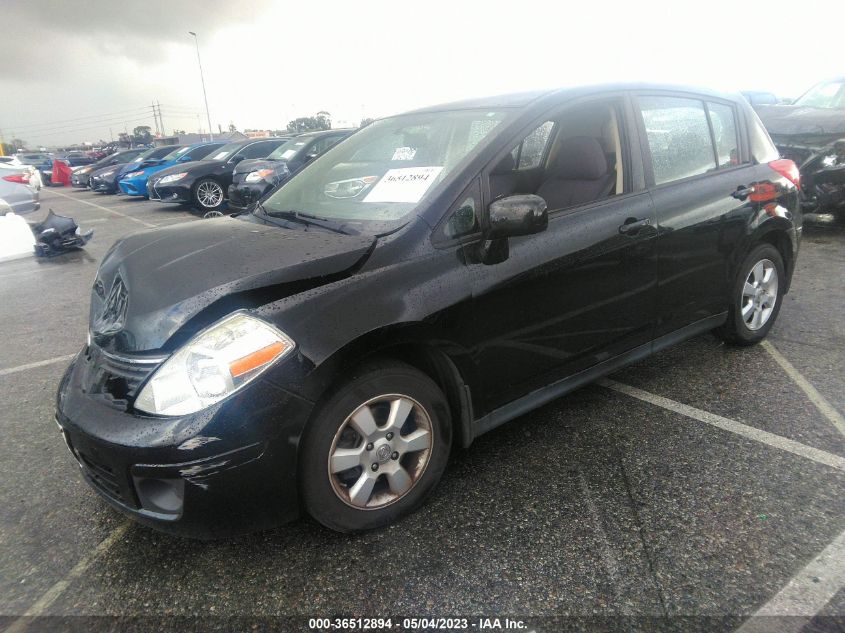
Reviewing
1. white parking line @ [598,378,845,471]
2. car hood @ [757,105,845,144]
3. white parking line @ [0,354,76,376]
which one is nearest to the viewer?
white parking line @ [598,378,845,471]

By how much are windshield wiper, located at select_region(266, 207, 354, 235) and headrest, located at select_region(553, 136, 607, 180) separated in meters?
1.29

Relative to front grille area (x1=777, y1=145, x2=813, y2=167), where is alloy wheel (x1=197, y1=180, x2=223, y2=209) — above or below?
below

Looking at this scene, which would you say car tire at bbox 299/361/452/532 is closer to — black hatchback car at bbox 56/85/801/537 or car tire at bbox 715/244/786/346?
black hatchback car at bbox 56/85/801/537

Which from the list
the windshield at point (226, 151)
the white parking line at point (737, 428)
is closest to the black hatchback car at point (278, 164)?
the windshield at point (226, 151)

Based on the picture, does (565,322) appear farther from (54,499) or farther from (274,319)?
(54,499)

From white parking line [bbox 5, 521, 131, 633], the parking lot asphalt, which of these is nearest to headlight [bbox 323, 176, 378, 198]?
the parking lot asphalt

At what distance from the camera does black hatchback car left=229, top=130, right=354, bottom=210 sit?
9.53 metres

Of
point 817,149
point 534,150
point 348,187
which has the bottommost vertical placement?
point 817,149

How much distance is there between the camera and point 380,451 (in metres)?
2.10

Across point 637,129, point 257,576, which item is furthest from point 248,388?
point 637,129

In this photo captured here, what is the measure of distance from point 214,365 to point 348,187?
4.34 feet

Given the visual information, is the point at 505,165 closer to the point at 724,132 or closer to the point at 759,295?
the point at 724,132

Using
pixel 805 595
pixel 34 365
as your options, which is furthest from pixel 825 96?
pixel 34 365

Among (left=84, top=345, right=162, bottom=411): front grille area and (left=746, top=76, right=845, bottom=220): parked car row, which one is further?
(left=746, top=76, right=845, bottom=220): parked car row
